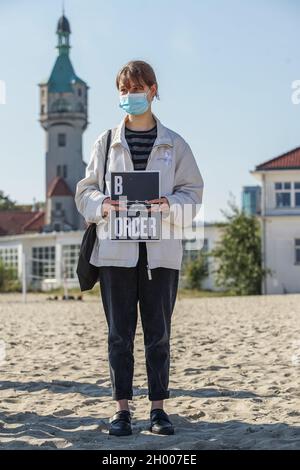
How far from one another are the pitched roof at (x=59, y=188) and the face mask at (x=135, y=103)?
7412 cm

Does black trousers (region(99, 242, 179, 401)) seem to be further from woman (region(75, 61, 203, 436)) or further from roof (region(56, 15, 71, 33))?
roof (region(56, 15, 71, 33))

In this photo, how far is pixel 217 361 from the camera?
8578 mm

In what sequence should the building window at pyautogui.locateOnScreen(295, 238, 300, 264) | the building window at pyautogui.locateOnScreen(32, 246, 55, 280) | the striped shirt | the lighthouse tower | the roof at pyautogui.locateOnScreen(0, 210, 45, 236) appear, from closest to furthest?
the striped shirt
the building window at pyautogui.locateOnScreen(295, 238, 300, 264)
the building window at pyautogui.locateOnScreen(32, 246, 55, 280)
the roof at pyautogui.locateOnScreen(0, 210, 45, 236)
the lighthouse tower

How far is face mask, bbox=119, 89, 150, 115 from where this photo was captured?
15.6 ft

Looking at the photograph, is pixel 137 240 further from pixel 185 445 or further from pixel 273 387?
pixel 273 387

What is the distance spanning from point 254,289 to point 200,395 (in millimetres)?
30962

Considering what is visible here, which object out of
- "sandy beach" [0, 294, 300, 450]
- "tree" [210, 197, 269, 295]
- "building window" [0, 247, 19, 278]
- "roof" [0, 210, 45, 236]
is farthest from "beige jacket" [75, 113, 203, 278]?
"roof" [0, 210, 45, 236]

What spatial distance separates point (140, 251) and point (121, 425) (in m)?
0.90

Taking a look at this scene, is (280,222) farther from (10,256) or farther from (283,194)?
(10,256)

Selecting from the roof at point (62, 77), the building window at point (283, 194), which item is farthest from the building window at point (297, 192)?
the roof at point (62, 77)

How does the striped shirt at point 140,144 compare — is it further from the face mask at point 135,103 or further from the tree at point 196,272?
the tree at point 196,272

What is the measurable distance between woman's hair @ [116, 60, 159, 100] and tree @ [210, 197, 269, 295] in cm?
3229
